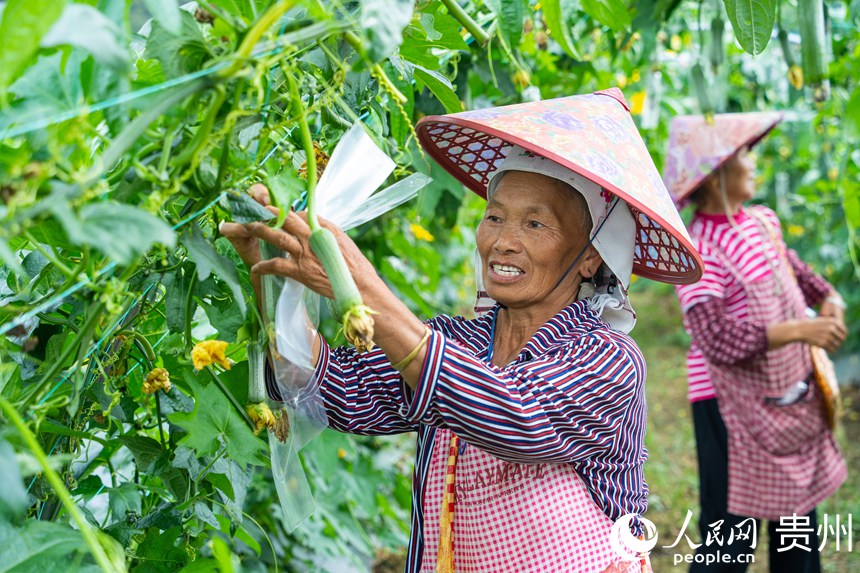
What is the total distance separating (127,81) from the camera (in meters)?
0.80

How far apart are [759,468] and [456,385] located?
1.91 metres

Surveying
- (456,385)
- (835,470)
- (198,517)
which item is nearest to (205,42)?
(456,385)

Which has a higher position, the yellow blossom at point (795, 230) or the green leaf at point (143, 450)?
the green leaf at point (143, 450)

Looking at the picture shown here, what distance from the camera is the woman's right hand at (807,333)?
2625mm

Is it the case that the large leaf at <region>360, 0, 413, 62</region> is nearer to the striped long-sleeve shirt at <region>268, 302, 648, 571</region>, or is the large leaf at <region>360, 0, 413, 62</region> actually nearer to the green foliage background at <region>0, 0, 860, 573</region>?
the green foliage background at <region>0, 0, 860, 573</region>

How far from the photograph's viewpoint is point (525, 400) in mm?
1174

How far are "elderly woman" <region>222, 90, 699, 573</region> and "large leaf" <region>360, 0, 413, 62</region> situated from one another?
29 centimetres

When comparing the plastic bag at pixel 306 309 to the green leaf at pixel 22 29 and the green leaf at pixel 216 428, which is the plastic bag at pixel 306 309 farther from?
the green leaf at pixel 22 29

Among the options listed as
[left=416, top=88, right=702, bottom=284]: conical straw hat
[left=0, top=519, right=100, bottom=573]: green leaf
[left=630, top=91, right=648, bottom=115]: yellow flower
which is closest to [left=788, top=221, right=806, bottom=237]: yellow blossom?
[left=630, top=91, right=648, bottom=115]: yellow flower

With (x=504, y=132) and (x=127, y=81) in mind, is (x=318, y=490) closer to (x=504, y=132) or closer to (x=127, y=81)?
(x=504, y=132)

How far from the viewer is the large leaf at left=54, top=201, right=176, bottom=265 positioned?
742mm

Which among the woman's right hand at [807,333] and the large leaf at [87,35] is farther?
the woman's right hand at [807,333]

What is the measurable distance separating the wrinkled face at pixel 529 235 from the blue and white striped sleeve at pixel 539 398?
0.48ft

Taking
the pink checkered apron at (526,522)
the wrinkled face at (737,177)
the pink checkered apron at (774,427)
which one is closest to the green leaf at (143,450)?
the pink checkered apron at (526,522)
